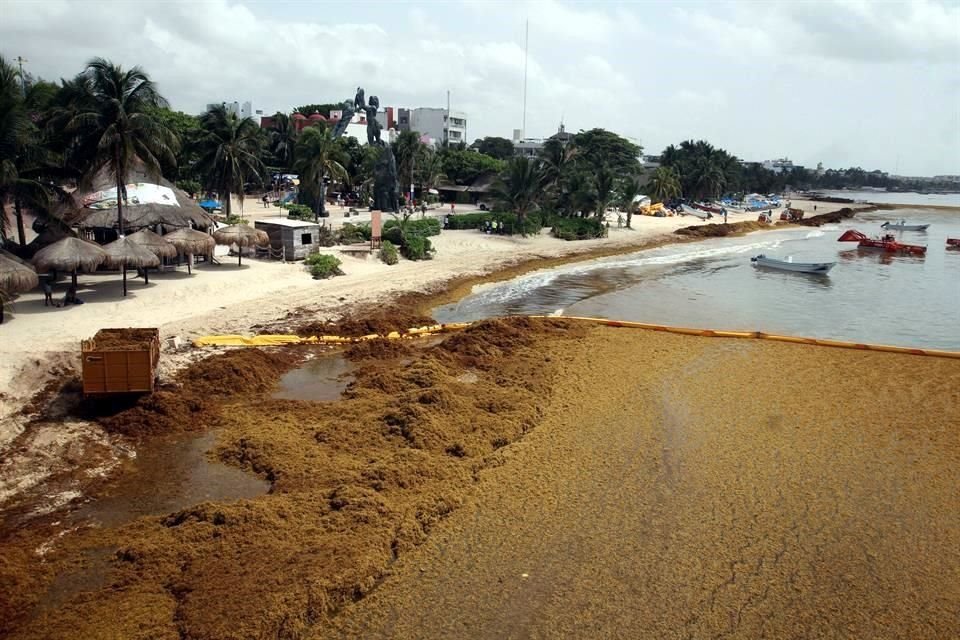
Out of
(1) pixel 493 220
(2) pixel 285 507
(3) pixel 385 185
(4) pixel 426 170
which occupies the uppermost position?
(4) pixel 426 170

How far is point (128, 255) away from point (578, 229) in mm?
33961

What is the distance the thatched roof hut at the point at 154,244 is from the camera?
70.2ft

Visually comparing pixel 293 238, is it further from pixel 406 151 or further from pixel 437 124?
pixel 437 124

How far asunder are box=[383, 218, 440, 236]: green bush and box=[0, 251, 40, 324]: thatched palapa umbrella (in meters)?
18.5

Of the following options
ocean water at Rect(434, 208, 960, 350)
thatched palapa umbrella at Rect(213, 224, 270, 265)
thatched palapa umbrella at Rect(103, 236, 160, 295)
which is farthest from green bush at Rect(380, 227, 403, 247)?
thatched palapa umbrella at Rect(103, 236, 160, 295)

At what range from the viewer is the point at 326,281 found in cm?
2597

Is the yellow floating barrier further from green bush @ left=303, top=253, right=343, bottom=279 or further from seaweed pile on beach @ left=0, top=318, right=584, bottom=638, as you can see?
green bush @ left=303, top=253, right=343, bottom=279

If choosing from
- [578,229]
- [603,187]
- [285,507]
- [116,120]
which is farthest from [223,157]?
[285,507]

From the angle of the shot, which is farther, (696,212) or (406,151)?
(696,212)

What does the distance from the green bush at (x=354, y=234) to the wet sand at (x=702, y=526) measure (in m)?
20.5

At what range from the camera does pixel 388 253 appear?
31.0 m

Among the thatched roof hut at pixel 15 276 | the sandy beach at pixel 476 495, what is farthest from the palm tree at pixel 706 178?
the thatched roof hut at pixel 15 276

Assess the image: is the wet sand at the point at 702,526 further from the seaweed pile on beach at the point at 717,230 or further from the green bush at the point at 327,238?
the seaweed pile on beach at the point at 717,230

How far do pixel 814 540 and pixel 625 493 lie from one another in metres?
2.88
